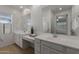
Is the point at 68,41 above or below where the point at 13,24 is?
below

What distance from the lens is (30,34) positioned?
8.29ft

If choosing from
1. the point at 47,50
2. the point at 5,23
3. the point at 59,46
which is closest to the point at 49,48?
the point at 47,50

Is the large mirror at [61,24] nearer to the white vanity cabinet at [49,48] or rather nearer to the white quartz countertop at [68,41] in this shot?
the white quartz countertop at [68,41]

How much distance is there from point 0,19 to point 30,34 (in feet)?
3.72

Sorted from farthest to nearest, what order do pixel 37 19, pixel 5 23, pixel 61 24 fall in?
1. pixel 37 19
2. pixel 5 23
3. pixel 61 24

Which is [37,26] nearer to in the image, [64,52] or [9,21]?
[9,21]

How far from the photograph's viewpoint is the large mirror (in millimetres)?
1554

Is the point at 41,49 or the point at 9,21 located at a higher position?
the point at 9,21

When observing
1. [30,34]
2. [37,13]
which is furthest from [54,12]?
[30,34]

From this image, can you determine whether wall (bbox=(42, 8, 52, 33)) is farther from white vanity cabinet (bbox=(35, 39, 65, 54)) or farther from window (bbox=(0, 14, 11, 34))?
window (bbox=(0, 14, 11, 34))

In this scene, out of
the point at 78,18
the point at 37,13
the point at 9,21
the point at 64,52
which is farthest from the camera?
the point at 37,13

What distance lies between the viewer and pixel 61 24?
5.32 feet

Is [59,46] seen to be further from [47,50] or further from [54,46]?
[47,50]

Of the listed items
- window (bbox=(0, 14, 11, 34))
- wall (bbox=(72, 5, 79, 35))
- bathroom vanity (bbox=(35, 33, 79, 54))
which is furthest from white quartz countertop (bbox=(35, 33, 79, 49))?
window (bbox=(0, 14, 11, 34))
